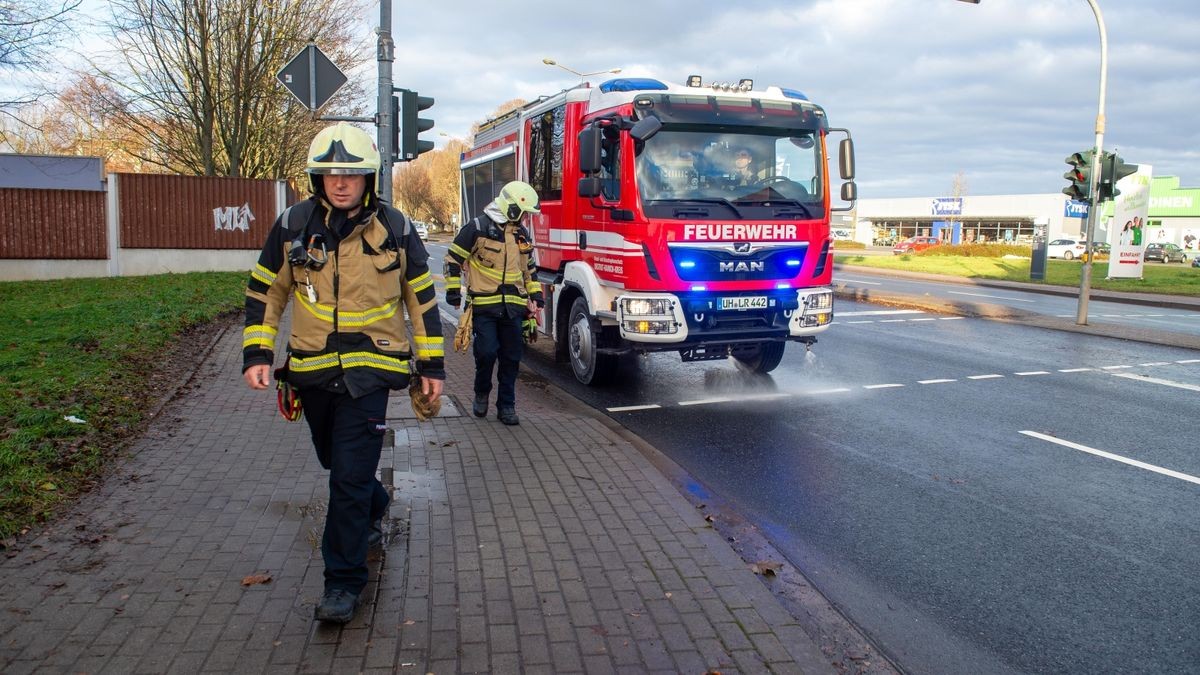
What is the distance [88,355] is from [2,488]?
15.4 feet

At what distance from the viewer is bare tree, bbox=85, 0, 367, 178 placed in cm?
2427

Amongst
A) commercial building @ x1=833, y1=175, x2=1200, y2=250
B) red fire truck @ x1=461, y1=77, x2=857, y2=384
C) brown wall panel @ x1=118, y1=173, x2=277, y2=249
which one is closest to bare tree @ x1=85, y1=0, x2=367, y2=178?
brown wall panel @ x1=118, y1=173, x2=277, y2=249

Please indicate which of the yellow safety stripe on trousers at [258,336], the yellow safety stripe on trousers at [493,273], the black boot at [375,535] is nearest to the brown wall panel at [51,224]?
A: the yellow safety stripe on trousers at [493,273]

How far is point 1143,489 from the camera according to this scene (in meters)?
5.87

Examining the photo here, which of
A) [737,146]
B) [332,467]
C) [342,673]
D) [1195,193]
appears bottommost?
[342,673]

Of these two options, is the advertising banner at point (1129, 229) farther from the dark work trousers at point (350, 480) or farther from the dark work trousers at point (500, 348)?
the dark work trousers at point (350, 480)

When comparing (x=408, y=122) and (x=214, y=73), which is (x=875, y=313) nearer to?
(x=408, y=122)

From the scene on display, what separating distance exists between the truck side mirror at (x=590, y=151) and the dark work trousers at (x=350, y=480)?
5054 millimetres

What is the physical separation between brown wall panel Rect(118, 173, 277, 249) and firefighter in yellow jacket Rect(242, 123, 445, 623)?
20881 millimetres

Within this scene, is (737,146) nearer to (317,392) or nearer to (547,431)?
(547,431)

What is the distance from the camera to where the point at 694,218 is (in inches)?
327

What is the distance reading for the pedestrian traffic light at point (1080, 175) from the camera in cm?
1545

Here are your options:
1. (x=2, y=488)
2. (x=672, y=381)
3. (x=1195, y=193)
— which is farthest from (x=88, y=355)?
(x=1195, y=193)

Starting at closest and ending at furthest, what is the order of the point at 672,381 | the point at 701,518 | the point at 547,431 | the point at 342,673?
the point at 342,673
the point at 701,518
the point at 547,431
the point at 672,381
